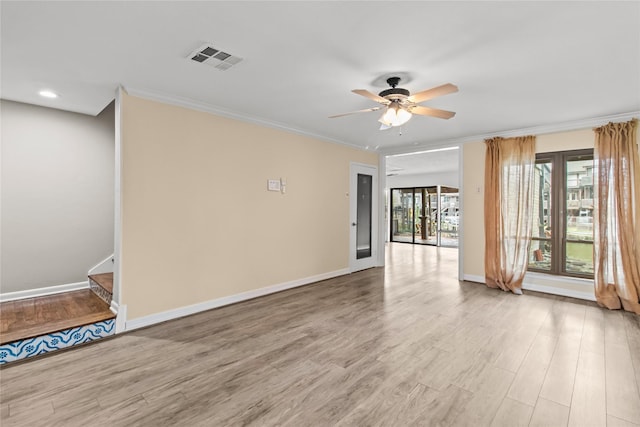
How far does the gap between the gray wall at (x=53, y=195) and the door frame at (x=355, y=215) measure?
4.11 metres

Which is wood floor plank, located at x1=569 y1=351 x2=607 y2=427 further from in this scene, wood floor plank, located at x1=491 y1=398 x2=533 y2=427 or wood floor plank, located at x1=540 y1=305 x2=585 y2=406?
wood floor plank, located at x1=491 y1=398 x2=533 y2=427

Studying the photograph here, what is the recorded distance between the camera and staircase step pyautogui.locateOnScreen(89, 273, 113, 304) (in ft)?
11.9

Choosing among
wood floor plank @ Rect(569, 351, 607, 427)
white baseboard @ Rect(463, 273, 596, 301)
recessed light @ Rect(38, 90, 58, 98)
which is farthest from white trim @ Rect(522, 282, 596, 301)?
recessed light @ Rect(38, 90, 58, 98)

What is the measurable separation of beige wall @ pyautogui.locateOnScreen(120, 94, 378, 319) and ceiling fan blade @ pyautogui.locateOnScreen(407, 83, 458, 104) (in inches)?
96.6

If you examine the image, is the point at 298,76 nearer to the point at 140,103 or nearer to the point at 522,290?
the point at 140,103

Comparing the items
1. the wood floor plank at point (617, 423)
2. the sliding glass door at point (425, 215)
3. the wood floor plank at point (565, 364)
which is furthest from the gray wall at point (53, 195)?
the sliding glass door at point (425, 215)

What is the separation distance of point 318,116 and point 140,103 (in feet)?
7.29

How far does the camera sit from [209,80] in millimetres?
3146

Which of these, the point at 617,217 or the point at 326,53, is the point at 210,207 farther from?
the point at 617,217

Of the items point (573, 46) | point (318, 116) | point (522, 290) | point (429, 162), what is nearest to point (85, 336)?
point (318, 116)

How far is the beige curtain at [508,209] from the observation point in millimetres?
4879

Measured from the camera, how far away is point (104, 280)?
401cm

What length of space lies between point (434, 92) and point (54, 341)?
4.25m

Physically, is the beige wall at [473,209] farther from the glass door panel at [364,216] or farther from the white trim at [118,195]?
the white trim at [118,195]
